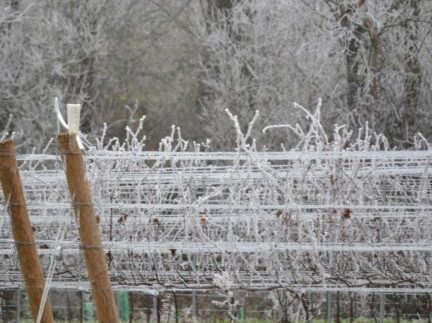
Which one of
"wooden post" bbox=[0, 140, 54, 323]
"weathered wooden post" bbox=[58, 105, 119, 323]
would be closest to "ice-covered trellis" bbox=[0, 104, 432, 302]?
"wooden post" bbox=[0, 140, 54, 323]

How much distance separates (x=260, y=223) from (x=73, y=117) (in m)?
2.50

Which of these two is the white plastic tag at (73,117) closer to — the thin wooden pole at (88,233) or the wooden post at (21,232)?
the thin wooden pole at (88,233)

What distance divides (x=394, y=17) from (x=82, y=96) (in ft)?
21.1

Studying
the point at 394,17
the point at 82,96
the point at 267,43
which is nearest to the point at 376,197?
the point at 394,17

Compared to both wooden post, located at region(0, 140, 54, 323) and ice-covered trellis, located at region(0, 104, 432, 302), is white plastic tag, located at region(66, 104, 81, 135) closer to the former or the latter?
wooden post, located at region(0, 140, 54, 323)

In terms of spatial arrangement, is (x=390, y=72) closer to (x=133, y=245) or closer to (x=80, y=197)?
(x=133, y=245)

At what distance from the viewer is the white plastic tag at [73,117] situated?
15.4 ft

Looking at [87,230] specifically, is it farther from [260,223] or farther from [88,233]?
[260,223]

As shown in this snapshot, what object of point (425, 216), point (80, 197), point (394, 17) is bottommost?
point (425, 216)

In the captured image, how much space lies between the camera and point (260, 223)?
6.93 meters

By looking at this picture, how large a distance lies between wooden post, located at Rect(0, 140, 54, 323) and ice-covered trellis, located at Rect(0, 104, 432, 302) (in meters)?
0.89

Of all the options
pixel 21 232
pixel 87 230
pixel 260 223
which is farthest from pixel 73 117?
pixel 260 223

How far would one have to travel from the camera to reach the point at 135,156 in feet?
21.1

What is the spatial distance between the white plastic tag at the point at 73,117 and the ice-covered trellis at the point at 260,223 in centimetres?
134
